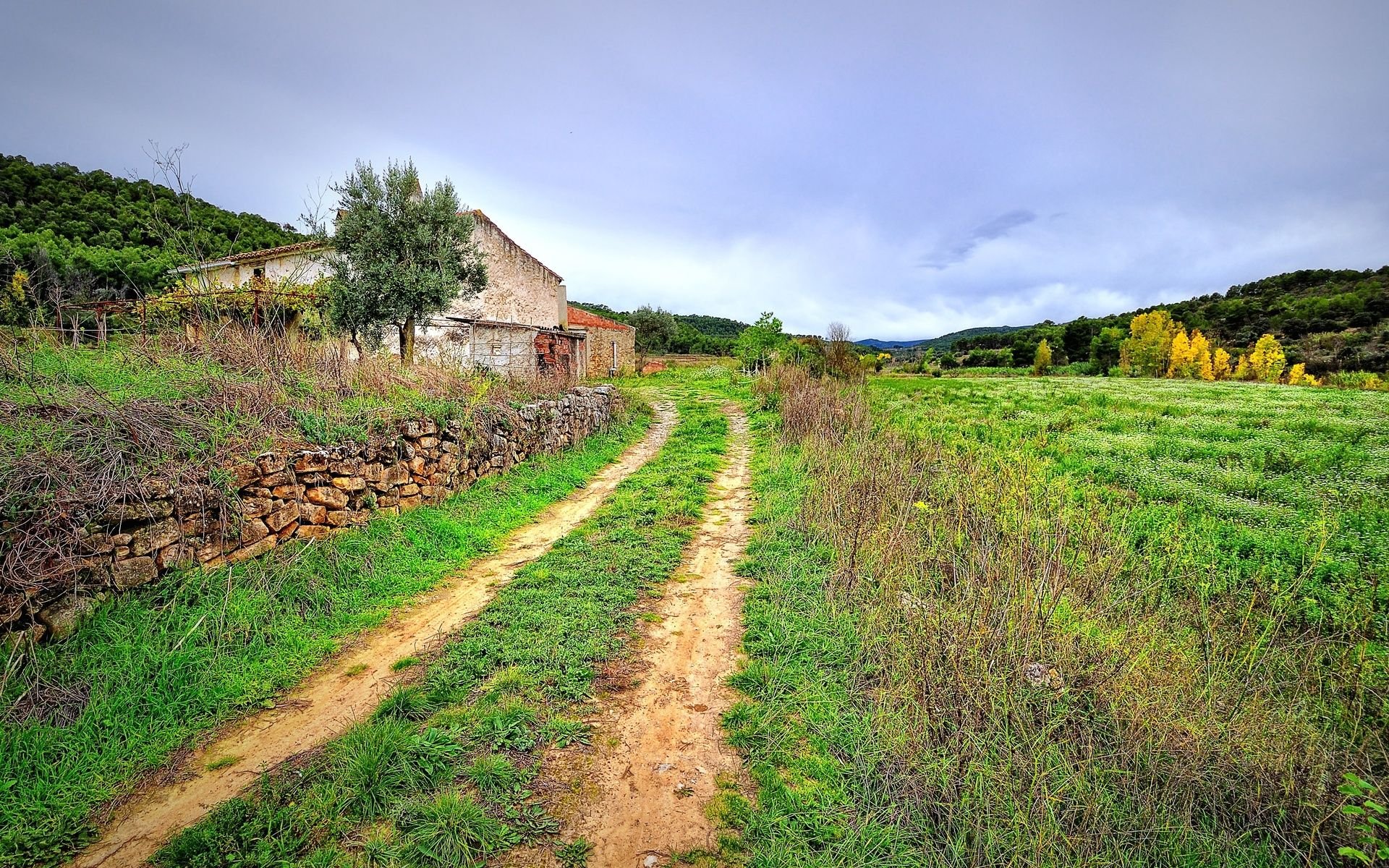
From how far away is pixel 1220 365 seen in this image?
96.9 feet

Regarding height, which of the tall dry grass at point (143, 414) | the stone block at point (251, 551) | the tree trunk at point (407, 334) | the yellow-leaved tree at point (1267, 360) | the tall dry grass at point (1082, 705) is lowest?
the tall dry grass at point (1082, 705)

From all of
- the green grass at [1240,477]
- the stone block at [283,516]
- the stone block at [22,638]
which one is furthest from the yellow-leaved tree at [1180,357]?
the stone block at [22,638]

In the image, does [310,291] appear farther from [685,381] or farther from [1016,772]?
[685,381]

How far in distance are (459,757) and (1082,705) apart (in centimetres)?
386

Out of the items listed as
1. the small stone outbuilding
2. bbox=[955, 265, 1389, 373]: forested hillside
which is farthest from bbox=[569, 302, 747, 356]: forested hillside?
bbox=[955, 265, 1389, 373]: forested hillside

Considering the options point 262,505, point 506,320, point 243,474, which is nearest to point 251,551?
point 262,505

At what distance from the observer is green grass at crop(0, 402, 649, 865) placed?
278cm

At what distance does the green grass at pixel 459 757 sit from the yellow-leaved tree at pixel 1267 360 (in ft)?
120

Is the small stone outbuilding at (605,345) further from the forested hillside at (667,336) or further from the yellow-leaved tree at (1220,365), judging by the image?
the yellow-leaved tree at (1220,365)

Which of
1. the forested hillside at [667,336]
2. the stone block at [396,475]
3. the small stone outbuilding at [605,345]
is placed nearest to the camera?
the stone block at [396,475]

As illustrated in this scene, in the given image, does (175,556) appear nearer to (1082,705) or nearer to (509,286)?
(1082,705)

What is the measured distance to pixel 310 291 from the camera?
12883mm

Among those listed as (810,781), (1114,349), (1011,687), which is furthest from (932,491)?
(1114,349)

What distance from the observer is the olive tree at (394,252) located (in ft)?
42.7
